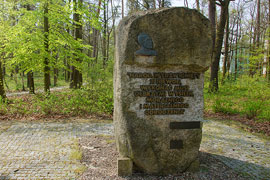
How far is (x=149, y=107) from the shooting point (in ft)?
11.7

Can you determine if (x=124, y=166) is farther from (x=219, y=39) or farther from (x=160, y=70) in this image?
(x=219, y=39)

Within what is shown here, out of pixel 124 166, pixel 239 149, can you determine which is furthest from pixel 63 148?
pixel 239 149

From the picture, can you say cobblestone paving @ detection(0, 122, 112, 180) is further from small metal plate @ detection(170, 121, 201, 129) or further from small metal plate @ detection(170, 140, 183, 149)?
small metal plate @ detection(170, 121, 201, 129)

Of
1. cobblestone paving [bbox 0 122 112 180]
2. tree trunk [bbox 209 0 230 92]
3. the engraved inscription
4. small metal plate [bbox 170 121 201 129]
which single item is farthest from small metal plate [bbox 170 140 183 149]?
tree trunk [bbox 209 0 230 92]

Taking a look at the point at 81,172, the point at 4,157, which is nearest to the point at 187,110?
the point at 81,172

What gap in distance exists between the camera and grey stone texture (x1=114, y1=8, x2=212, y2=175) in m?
3.39

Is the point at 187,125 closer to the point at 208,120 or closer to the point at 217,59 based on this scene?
the point at 208,120

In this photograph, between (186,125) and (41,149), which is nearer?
(186,125)

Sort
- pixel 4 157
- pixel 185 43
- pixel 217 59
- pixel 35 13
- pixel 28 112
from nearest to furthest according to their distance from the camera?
pixel 185 43 → pixel 4 157 → pixel 28 112 → pixel 35 13 → pixel 217 59

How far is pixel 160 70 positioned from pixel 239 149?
3.13m

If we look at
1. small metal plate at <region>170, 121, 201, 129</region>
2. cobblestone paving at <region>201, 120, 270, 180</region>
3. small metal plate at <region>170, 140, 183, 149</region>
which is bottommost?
cobblestone paving at <region>201, 120, 270, 180</region>

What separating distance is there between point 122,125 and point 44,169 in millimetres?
1627

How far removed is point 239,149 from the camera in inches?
198

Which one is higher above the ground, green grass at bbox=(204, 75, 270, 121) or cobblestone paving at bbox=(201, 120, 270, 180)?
green grass at bbox=(204, 75, 270, 121)
